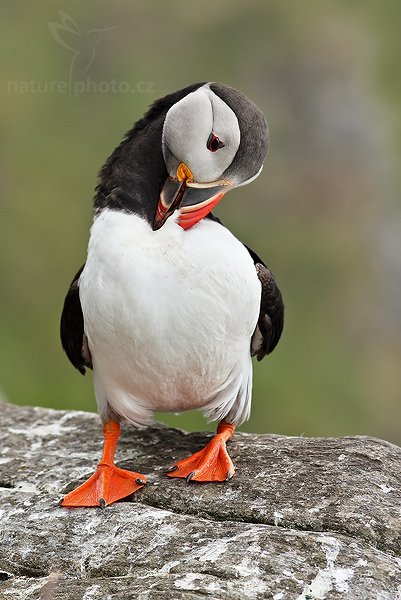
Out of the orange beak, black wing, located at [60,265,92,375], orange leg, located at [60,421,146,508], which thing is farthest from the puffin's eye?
orange leg, located at [60,421,146,508]

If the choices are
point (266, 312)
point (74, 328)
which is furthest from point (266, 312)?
point (74, 328)

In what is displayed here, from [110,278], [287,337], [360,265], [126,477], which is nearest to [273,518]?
[126,477]

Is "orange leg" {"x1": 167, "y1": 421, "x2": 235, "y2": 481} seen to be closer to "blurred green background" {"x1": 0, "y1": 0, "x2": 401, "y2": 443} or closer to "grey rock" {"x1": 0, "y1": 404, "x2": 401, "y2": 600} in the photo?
"grey rock" {"x1": 0, "y1": 404, "x2": 401, "y2": 600}

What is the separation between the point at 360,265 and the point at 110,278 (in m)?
13.4

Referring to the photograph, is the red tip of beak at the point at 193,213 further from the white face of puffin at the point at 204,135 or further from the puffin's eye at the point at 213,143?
the puffin's eye at the point at 213,143

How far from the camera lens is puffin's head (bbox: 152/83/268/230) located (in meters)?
5.07

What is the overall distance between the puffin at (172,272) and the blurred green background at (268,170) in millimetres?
8067

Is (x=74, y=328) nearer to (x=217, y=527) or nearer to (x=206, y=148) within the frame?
(x=206, y=148)

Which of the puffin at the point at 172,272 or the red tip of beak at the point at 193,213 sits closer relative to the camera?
the puffin at the point at 172,272

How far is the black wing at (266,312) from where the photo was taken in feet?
19.1

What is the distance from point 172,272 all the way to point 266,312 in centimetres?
104

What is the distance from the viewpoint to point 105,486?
5410 mm

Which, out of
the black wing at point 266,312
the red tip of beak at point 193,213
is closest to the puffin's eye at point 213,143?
the red tip of beak at point 193,213

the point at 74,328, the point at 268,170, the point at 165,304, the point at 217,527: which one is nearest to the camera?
the point at 217,527
